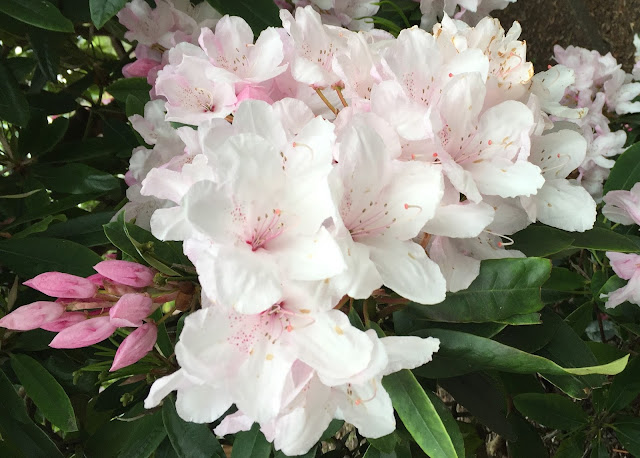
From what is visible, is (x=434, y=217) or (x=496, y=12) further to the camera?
(x=496, y=12)

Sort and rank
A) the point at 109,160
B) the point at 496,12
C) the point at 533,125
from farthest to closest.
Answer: the point at 496,12, the point at 109,160, the point at 533,125

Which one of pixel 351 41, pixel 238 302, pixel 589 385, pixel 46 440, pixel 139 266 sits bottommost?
pixel 46 440

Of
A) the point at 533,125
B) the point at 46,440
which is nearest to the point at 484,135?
the point at 533,125

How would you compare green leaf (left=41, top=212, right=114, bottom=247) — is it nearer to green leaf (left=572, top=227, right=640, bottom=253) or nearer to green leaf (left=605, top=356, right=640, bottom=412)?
green leaf (left=572, top=227, right=640, bottom=253)

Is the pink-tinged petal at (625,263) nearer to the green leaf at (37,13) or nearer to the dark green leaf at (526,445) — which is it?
the dark green leaf at (526,445)

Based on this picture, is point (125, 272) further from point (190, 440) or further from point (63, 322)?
point (190, 440)

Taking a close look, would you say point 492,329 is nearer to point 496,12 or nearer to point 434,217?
point 434,217

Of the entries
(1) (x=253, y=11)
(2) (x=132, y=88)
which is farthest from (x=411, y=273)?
(2) (x=132, y=88)
